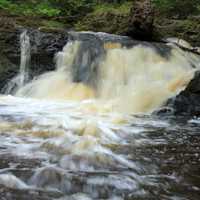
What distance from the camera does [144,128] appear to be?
22.3ft

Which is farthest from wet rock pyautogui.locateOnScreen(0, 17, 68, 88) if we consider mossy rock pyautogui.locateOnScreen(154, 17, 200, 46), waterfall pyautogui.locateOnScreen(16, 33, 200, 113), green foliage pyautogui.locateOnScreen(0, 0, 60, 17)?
mossy rock pyautogui.locateOnScreen(154, 17, 200, 46)

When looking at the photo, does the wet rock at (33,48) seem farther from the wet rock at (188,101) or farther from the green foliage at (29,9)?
the wet rock at (188,101)

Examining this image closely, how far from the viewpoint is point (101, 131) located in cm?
610

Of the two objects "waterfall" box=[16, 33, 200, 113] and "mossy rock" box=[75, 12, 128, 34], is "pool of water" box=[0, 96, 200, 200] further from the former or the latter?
"mossy rock" box=[75, 12, 128, 34]

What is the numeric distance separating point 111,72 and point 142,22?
279cm

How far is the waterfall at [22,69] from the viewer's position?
36.1 feet

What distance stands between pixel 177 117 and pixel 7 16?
7.83 m

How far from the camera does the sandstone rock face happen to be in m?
12.8

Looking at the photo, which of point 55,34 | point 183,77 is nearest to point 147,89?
point 183,77

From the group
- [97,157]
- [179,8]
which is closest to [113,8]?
[179,8]

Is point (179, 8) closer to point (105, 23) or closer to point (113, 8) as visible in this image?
point (113, 8)

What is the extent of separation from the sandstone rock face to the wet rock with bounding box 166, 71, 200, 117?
424cm

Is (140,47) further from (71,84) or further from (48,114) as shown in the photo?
(48,114)

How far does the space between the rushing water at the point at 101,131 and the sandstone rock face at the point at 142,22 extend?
1286 mm
